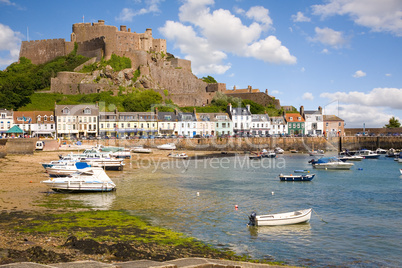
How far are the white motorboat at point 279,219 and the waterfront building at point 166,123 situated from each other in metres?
53.3

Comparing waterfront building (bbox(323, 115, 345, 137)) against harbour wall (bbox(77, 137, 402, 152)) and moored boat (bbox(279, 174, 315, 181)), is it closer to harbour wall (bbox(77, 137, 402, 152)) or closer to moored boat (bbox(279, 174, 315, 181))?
harbour wall (bbox(77, 137, 402, 152))

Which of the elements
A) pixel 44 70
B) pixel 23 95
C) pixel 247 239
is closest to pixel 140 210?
pixel 247 239

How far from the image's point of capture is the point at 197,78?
99000 mm

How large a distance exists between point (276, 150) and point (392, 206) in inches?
1700

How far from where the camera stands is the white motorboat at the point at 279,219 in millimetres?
18378

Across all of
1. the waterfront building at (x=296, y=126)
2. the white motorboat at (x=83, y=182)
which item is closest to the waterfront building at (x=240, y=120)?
the waterfront building at (x=296, y=126)

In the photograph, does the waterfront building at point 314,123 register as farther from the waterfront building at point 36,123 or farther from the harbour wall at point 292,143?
the waterfront building at point 36,123

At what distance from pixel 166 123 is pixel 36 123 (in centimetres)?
2184

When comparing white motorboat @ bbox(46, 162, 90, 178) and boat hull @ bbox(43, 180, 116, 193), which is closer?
boat hull @ bbox(43, 180, 116, 193)

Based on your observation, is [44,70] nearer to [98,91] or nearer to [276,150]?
[98,91]

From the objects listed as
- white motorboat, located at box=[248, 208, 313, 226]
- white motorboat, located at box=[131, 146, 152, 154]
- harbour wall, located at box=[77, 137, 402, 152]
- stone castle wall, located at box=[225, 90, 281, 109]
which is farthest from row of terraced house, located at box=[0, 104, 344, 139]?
white motorboat, located at box=[248, 208, 313, 226]

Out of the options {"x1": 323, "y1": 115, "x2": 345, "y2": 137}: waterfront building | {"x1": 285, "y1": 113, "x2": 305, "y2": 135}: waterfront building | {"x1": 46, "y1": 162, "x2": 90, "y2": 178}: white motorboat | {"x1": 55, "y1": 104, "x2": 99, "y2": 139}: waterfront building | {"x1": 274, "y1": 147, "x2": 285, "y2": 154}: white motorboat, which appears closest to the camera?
{"x1": 46, "y1": 162, "x2": 90, "y2": 178}: white motorboat

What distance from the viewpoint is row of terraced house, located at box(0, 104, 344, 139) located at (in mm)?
63312

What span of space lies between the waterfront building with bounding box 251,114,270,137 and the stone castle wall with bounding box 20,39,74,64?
47893 millimetres
